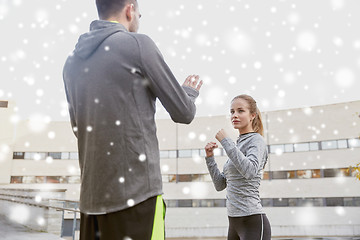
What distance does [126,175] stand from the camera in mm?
1211

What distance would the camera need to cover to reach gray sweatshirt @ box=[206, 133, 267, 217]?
2340 mm

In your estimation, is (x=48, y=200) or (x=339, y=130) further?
(x=339, y=130)

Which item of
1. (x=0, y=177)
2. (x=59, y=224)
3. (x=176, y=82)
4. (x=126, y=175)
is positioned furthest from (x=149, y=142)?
(x=0, y=177)

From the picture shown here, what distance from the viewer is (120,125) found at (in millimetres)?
1242

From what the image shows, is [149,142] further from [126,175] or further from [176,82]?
[176,82]

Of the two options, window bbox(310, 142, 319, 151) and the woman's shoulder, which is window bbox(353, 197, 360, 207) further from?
the woman's shoulder

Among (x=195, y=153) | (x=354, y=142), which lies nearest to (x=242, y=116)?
(x=354, y=142)

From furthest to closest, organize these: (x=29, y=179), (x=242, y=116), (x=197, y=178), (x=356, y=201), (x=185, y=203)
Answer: (x=29, y=179), (x=197, y=178), (x=185, y=203), (x=356, y=201), (x=242, y=116)

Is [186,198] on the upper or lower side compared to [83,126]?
lower

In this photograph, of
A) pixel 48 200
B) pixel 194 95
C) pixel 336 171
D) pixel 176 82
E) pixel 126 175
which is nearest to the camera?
pixel 126 175

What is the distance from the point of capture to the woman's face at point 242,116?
2.81 meters

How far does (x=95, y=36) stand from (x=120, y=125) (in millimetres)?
399

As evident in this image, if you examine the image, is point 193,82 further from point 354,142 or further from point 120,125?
point 354,142

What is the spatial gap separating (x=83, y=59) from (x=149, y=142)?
0.45m
